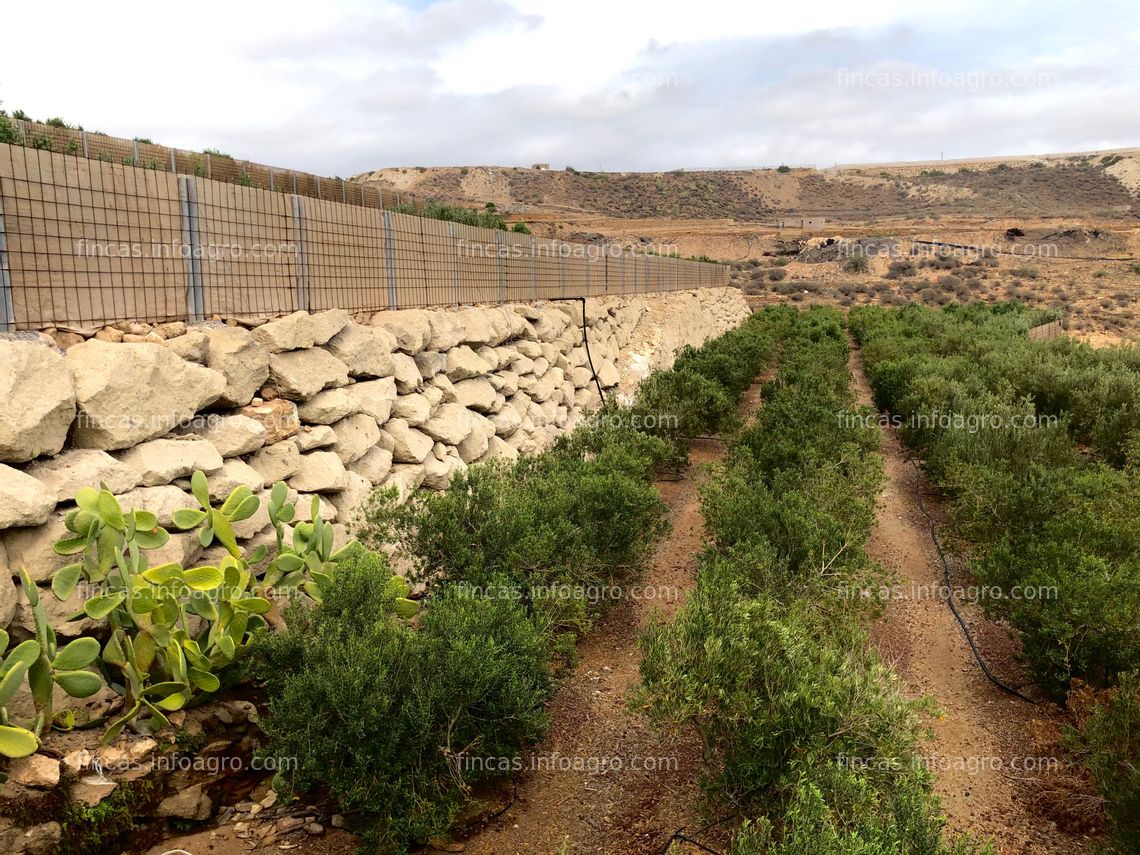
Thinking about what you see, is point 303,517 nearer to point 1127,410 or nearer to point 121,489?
point 121,489

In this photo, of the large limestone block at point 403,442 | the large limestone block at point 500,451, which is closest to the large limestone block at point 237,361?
the large limestone block at point 403,442

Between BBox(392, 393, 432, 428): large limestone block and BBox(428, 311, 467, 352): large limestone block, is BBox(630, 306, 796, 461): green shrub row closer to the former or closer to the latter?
BBox(428, 311, 467, 352): large limestone block

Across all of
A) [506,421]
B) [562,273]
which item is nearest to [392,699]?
[506,421]

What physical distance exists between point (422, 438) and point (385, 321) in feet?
4.06

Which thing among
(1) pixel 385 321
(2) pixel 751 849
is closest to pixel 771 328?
(1) pixel 385 321

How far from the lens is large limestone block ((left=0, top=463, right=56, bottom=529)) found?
3656mm

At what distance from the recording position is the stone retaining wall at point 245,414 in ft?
12.9

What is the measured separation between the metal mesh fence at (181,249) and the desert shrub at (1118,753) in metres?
6.28

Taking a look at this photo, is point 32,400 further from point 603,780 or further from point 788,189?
point 788,189

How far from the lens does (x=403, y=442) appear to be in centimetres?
724

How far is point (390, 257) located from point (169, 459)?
3918 millimetres

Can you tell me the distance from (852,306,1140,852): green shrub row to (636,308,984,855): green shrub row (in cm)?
124

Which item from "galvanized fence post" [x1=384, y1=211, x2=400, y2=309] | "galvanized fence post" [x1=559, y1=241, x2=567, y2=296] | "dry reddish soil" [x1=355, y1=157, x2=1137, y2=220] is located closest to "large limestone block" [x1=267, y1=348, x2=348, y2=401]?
"galvanized fence post" [x1=384, y1=211, x2=400, y2=309]

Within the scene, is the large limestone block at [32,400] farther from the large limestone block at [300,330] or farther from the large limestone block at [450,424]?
the large limestone block at [450,424]
